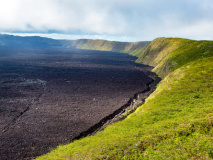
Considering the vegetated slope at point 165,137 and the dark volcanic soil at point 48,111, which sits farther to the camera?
the dark volcanic soil at point 48,111

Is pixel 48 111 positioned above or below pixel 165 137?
below

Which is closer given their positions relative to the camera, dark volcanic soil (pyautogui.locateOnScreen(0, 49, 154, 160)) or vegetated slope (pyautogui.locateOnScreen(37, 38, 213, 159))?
vegetated slope (pyautogui.locateOnScreen(37, 38, 213, 159))

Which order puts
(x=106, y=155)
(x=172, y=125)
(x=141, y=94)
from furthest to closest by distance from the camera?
(x=141, y=94)
(x=172, y=125)
(x=106, y=155)

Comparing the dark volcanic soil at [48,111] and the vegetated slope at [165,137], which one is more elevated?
the vegetated slope at [165,137]

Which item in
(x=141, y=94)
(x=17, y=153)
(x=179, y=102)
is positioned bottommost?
(x=17, y=153)

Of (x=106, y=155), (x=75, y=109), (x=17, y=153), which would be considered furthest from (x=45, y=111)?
(x=106, y=155)

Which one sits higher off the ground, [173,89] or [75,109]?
[173,89]

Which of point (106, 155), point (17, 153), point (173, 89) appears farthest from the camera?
point (173, 89)

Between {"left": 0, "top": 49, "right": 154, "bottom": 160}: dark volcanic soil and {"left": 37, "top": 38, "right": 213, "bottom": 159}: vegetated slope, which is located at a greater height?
{"left": 37, "top": 38, "right": 213, "bottom": 159}: vegetated slope

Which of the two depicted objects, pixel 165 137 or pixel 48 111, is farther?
pixel 48 111

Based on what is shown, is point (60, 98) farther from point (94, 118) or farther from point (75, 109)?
point (94, 118)

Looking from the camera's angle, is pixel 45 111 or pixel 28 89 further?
pixel 28 89
